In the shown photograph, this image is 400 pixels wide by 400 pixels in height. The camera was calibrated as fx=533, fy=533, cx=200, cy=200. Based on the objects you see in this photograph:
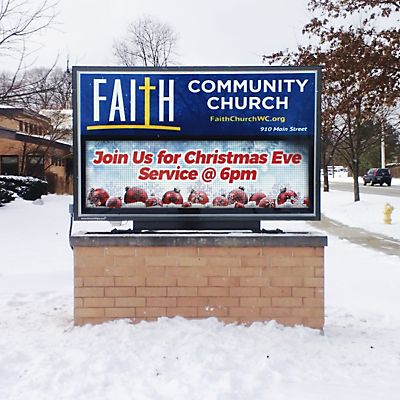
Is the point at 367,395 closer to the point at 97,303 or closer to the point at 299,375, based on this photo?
the point at 299,375

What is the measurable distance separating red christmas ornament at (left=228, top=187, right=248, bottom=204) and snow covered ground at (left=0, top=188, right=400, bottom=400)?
1.34 meters

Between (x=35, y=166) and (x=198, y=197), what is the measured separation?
2914 cm

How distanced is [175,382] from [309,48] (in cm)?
1377

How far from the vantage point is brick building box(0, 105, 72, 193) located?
30734 mm

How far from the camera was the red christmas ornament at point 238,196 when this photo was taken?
5.79 meters

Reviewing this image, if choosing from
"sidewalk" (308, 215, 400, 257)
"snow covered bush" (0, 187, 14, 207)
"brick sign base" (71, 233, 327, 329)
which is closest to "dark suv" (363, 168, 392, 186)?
"sidewalk" (308, 215, 400, 257)

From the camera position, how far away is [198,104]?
5746 mm

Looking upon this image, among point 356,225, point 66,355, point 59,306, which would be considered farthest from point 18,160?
point 66,355

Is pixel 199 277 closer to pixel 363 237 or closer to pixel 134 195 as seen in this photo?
pixel 134 195

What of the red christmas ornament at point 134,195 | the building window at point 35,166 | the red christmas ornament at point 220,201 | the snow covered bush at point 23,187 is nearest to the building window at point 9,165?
the building window at point 35,166

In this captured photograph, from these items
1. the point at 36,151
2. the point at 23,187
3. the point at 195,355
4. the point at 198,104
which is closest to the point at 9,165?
the point at 36,151

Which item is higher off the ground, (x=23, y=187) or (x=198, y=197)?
(x=23, y=187)

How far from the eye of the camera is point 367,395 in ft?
12.6

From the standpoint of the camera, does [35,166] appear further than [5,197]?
Yes
